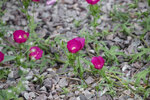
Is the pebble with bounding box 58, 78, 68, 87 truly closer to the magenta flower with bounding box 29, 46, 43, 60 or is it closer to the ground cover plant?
the ground cover plant

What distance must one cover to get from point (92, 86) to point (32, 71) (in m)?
0.70

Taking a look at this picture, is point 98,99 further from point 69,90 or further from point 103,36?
point 103,36

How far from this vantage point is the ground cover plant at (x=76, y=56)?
218cm

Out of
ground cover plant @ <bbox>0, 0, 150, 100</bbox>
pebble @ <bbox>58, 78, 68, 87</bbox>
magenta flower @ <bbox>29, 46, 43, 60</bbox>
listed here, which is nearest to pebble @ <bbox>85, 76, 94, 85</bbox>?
ground cover plant @ <bbox>0, 0, 150, 100</bbox>

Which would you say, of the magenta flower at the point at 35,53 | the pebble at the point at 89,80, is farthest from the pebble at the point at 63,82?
the magenta flower at the point at 35,53

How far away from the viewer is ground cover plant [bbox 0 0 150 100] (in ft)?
7.16

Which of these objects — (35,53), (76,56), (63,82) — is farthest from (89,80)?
(35,53)

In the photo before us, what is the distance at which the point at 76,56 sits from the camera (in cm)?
213

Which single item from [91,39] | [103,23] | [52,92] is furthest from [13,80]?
[103,23]

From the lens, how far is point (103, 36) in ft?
9.46

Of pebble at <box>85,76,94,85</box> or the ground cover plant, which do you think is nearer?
the ground cover plant

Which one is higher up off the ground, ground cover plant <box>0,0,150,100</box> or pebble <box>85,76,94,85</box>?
ground cover plant <box>0,0,150,100</box>

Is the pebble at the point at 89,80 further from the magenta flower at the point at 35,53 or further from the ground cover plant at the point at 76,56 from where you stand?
the magenta flower at the point at 35,53

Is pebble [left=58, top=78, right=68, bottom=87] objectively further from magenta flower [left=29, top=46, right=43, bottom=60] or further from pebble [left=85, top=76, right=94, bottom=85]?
magenta flower [left=29, top=46, right=43, bottom=60]
